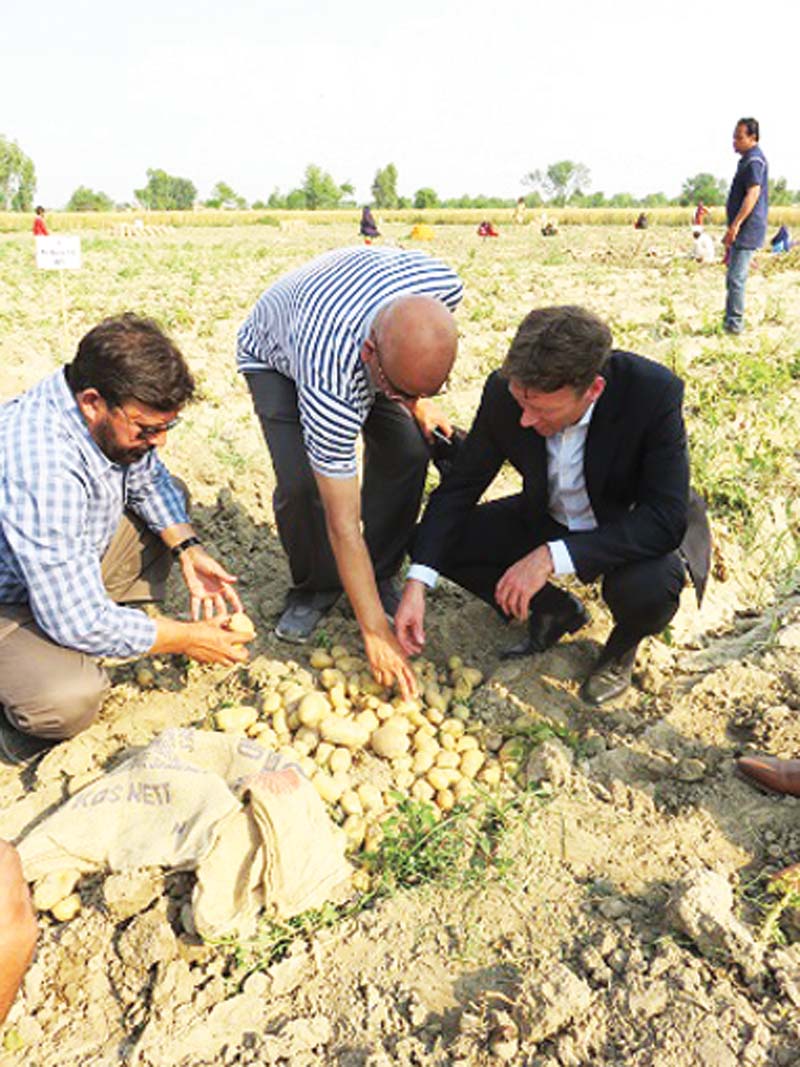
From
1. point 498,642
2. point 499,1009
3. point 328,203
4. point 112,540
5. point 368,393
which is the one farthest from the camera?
point 328,203

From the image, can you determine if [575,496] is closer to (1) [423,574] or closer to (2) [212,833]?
(1) [423,574]

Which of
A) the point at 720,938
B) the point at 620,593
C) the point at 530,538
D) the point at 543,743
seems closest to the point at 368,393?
the point at 530,538

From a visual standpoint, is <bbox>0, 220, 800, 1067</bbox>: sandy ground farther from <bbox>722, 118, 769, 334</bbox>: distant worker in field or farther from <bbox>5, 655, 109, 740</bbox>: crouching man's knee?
<bbox>722, 118, 769, 334</bbox>: distant worker in field

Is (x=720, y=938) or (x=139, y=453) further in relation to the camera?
(x=139, y=453)

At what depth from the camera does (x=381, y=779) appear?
102 inches

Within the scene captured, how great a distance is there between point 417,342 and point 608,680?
1.39 metres

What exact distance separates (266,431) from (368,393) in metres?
0.62

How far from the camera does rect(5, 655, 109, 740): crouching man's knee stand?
8.36ft

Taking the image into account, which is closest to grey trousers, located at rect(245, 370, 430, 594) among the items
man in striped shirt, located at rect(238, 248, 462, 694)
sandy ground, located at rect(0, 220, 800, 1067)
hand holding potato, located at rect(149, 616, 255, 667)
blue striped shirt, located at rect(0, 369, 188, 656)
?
man in striped shirt, located at rect(238, 248, 462, 694)

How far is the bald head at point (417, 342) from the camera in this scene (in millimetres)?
2346

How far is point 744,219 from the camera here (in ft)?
23.0

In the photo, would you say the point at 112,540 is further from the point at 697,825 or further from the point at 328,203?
the point at 328,203

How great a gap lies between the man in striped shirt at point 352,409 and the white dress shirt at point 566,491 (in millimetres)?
423

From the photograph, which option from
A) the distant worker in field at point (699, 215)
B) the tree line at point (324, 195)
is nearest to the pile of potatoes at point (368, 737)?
the distant worker in field at point (699, 215)
